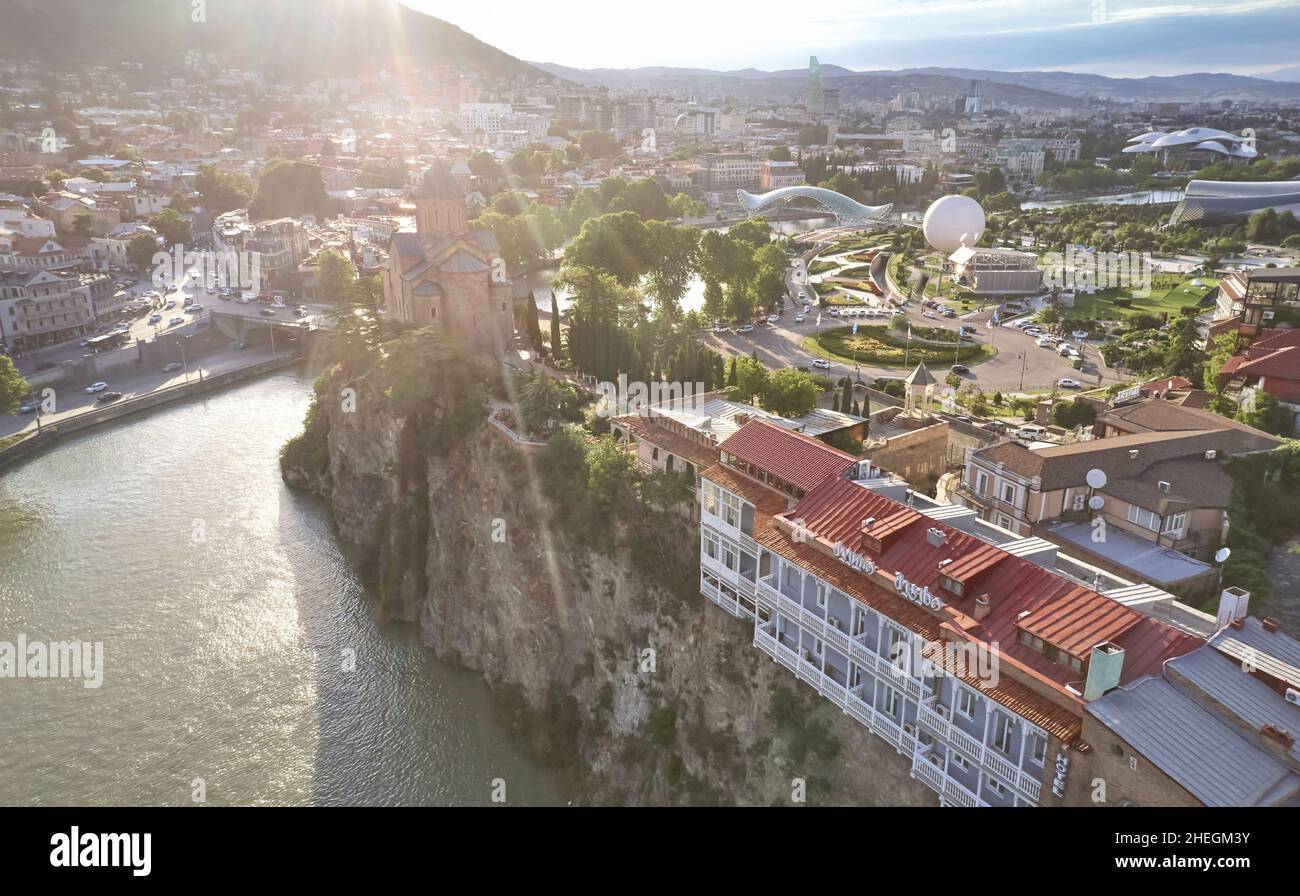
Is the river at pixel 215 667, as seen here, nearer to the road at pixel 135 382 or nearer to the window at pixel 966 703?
the road at pixel 135 382

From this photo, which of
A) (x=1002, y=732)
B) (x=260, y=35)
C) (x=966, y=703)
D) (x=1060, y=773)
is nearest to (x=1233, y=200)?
(x=966, y=703)

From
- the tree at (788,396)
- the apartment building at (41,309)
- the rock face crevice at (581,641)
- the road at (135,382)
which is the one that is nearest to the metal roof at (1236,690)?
the rock face crevice at (581,641)

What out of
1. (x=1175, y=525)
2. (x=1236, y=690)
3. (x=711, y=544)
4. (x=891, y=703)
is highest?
(x=1236, y=690)

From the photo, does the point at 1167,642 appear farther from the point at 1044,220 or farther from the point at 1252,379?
the point at 1044,220

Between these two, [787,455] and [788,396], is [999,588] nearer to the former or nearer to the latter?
[787,455]

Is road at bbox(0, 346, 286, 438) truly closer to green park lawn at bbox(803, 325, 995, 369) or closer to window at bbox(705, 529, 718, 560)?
green park lawn at bbox(803, 325, 995, 369)

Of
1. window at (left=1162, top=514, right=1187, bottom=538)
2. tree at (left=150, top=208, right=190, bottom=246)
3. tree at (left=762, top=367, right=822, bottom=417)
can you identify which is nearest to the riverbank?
tree at (left=150, top=208, right=190, bottom=246)
